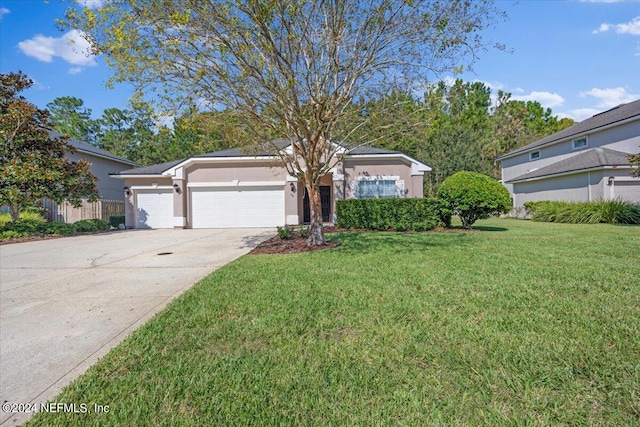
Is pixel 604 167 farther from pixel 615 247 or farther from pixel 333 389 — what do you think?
pixel 333 389

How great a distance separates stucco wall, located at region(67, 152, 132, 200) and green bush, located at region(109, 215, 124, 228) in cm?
320

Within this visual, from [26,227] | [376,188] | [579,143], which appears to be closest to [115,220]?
[26,227]

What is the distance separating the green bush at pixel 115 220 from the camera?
17.7 metres

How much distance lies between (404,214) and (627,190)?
13.8m

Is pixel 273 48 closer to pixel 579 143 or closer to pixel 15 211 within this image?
pixel 15 211

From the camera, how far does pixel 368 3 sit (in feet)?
22.3

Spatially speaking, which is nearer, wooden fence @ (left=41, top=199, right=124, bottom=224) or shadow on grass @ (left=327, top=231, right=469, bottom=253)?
shadow on grass @ (left=327, top=231, right=469, bottom=253)

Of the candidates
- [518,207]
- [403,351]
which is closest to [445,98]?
[403,351]

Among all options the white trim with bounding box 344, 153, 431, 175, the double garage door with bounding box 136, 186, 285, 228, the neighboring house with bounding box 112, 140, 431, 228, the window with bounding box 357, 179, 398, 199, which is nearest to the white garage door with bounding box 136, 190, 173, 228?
the neighboring house with bounding box 112, 140, 431, 228

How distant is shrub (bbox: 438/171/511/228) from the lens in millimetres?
10883

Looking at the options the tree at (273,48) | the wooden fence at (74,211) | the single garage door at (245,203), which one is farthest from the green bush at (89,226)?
the tree at (273,48)

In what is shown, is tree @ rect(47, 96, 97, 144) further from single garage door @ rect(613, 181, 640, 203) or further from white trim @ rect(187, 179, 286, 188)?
single garage door @ rect(613, 181, 640, 203)

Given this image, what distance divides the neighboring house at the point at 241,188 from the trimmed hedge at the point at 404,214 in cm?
353

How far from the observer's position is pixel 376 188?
1590cm
